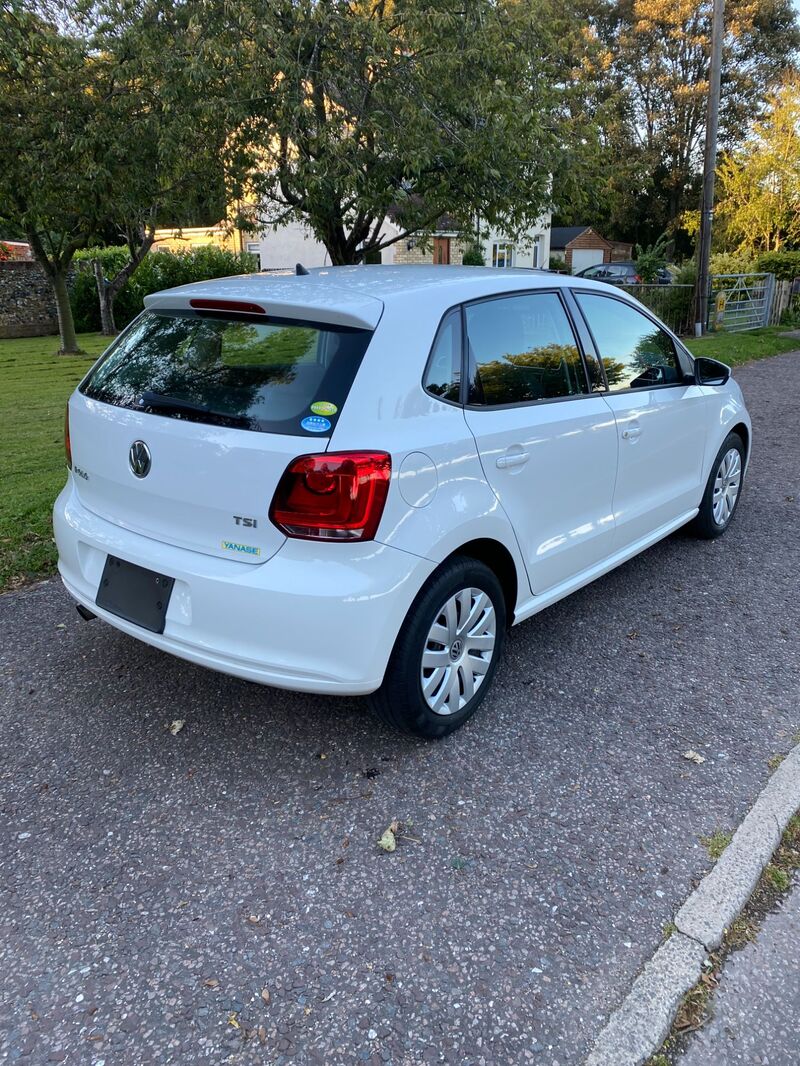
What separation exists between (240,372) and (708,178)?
56.9ft

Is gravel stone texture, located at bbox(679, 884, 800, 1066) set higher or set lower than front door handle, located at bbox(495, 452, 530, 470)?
lower

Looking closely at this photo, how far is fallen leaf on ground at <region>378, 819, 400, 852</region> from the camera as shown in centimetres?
263

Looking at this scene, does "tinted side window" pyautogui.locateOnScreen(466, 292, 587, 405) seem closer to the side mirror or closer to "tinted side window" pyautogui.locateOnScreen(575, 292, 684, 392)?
"tinted side window" pyautogui.locateOnScreen(575, 292, 684, 392)

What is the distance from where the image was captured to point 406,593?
2.78 metres

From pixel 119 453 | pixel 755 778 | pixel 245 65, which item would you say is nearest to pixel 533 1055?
pixel 755 778

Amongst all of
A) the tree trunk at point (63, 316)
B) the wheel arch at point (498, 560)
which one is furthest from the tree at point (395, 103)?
the tree trunk at point (63, 316)

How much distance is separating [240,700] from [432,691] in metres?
0.91

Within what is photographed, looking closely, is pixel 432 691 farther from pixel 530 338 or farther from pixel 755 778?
pixel 530 338

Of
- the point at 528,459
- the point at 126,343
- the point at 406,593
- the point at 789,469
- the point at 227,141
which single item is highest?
the point at 227,141

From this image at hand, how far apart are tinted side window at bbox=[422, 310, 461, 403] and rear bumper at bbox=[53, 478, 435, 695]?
0.66 metres

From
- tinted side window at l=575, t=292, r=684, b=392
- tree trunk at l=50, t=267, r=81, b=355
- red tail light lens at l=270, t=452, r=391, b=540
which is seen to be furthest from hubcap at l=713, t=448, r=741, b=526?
tree trunk at l=50, t=267, r=81, b=355

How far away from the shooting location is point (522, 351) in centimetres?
348

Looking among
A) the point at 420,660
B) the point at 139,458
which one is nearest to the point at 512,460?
the point at 420,660

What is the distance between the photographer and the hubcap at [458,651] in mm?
3031
